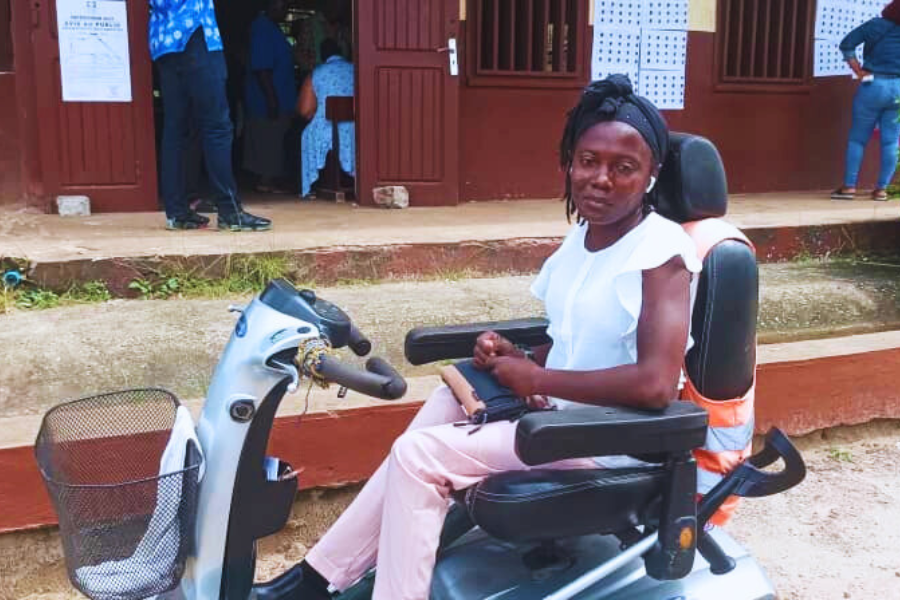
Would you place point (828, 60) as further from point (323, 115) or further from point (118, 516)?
point (118, 516)

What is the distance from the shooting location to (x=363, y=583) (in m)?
2.08

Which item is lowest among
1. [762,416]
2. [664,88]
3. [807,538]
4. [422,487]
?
[807,538]

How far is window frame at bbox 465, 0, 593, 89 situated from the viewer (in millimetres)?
6402

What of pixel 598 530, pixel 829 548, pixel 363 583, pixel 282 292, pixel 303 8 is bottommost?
pixel 829 548

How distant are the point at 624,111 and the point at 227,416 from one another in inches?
40.7

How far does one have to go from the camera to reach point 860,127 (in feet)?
Answer: 22.8

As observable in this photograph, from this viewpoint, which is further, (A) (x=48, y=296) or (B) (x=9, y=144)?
(B) (x=9, y=144)

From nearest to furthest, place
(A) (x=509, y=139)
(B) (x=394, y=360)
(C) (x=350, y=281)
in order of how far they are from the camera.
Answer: (B) (x=394, y=360), (C) (x=350, y=281), (A) (x=509, y=139)

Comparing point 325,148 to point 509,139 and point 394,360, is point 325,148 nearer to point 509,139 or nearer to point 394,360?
point 509,139

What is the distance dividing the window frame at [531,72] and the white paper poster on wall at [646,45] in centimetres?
8

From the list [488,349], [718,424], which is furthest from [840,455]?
[488,349]

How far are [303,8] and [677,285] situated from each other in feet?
28.9

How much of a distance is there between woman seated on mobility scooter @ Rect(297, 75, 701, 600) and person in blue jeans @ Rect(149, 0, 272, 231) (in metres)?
3.07

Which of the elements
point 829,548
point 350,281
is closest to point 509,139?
point 350,281
